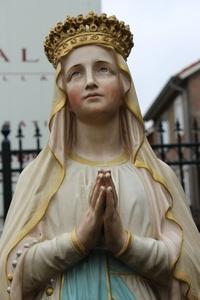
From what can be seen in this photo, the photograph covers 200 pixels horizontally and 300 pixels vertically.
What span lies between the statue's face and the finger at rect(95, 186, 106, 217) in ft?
1.45

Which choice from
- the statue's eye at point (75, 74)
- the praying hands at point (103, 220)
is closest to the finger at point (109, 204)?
the praying hands at point (103, 220)

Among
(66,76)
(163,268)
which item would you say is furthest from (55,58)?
(163,268)

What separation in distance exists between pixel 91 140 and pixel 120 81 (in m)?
0.27

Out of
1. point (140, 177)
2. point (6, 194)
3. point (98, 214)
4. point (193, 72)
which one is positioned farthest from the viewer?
point (193, 72)

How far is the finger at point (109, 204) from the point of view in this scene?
249 cm

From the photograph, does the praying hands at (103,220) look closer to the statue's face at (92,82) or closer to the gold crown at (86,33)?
the statue's face at (92,82)

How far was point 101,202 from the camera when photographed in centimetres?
251

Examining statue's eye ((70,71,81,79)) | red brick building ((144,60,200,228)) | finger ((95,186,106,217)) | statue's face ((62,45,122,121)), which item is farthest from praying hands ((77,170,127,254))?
red brick building ((144,60,200,228))

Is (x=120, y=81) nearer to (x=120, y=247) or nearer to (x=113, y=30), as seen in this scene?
(x=113, y=30)

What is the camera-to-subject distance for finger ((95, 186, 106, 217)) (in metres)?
2.49

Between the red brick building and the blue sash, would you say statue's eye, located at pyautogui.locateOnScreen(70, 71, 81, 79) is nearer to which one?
the blue sash

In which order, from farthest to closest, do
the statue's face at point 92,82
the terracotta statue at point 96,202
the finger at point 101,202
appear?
the statue's face at point 92,82 → the terracotta statue at point 96,202 → the finger at point 101,202

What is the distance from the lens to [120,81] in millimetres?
2896

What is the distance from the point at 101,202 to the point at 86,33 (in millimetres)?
Answer: 758
